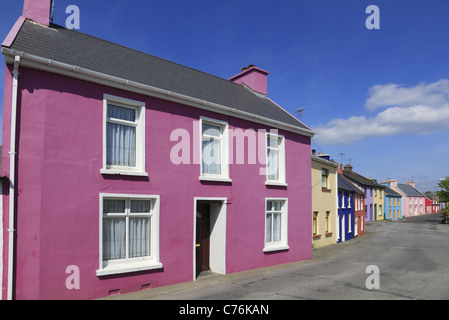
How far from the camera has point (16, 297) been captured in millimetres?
7520

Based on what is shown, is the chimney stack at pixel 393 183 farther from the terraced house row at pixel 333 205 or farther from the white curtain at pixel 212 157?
the white curtain at pixel 212 157

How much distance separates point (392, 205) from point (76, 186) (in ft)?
199

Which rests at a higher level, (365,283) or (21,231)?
(21,231)

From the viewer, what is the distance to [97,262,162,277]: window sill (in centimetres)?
880

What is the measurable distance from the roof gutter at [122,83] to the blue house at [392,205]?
51.1 metres

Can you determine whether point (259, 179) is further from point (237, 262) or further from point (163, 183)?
point (163, 183)

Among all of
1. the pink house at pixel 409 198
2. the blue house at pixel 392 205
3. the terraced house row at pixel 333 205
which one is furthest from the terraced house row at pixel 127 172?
the pink house at pixel 409 198

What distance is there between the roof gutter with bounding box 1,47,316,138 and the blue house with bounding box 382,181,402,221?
5111 cm

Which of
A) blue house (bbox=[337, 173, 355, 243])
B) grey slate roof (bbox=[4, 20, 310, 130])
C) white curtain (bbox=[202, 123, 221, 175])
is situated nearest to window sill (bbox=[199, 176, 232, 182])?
white curtain (bbox=[202, 123, 221, 175])

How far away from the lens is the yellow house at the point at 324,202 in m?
21.5

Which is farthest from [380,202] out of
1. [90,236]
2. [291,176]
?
[90,236]

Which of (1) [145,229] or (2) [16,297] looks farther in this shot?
(1) [145,229]

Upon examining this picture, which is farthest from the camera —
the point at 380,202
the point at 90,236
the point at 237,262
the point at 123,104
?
the point at 380,202
